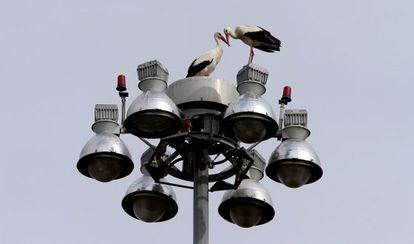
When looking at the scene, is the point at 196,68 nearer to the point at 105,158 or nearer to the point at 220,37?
the point at 220,37

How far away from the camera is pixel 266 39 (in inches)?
629

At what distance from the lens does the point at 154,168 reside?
14945mm

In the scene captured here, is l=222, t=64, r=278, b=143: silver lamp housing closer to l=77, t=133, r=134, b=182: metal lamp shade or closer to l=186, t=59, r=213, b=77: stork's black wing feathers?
l=77, t=133, r=134, b=182: metal lamp shade

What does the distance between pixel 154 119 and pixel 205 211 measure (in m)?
1.30

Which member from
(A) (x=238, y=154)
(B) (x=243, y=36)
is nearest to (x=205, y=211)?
(A) (x=238, y=154)

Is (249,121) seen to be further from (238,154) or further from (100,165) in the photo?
(100,165)

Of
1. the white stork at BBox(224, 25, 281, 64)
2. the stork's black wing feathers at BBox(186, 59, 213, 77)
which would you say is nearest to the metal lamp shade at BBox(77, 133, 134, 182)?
the stork's black wing feathers at BBox(186, 59, 213, 77)

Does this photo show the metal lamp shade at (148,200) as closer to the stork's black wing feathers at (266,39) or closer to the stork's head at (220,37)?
the stork's black wing feathers at (266,39)

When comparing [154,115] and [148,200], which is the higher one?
[154,115]

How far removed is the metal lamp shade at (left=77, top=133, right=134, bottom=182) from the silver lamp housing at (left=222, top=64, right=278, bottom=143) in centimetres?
144

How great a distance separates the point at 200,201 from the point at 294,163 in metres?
1.27

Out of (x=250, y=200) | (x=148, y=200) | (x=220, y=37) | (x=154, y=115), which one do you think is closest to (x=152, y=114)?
(x=154, y=115)

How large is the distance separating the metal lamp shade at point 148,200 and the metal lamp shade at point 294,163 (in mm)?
1520

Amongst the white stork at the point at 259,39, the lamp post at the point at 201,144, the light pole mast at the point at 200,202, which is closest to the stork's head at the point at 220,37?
the white stork at the point at 259,39
